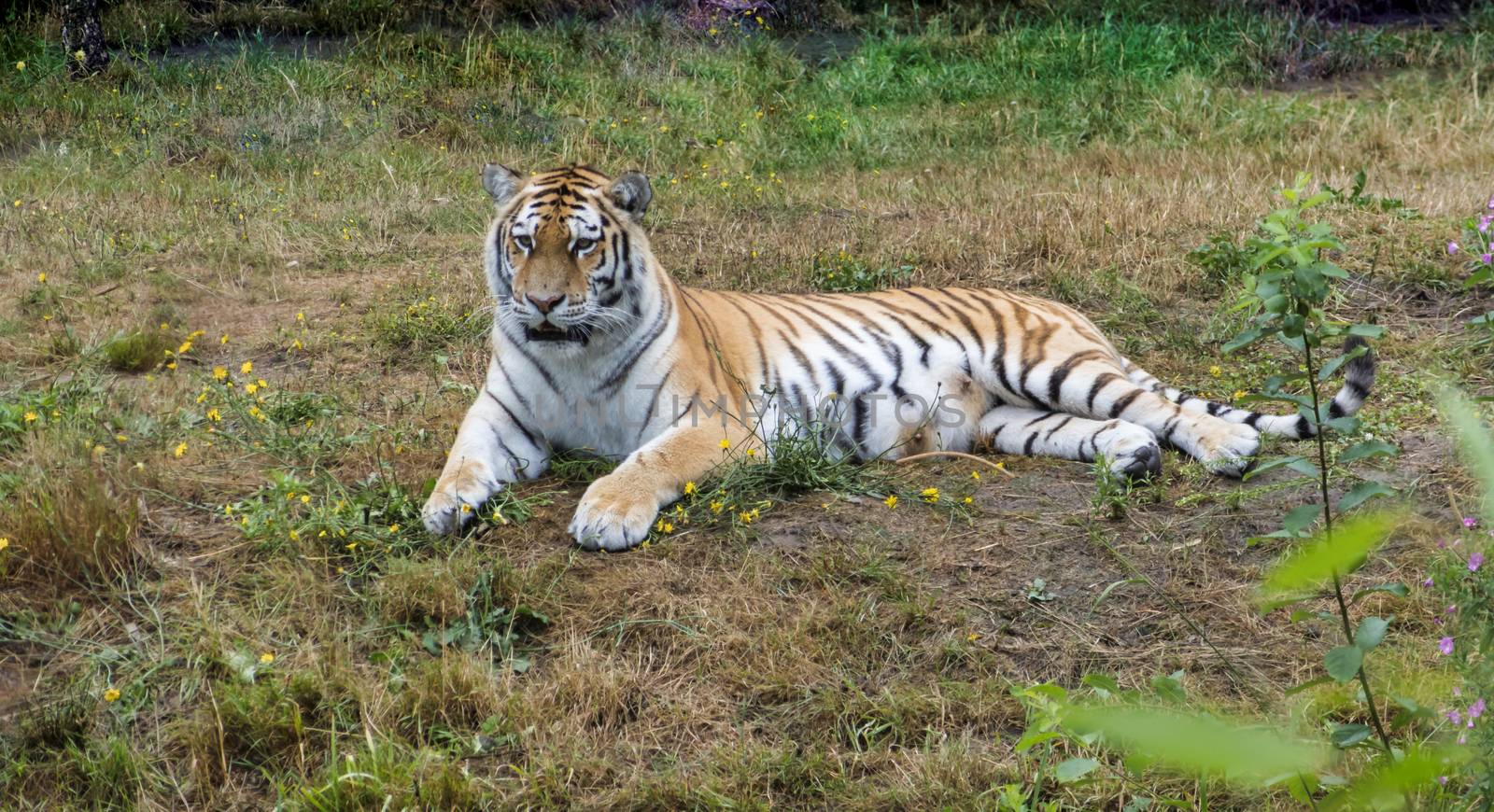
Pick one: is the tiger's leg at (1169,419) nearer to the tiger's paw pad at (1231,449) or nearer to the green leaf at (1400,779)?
the tiger's paw pad at (1231,449)

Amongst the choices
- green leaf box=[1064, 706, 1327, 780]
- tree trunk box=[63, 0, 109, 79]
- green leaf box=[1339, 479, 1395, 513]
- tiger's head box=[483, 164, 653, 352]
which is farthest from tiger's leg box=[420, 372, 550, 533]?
tree trunk box=[63, 0, 109, 79]

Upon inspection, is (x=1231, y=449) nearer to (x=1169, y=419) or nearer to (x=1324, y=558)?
(x=1169, y=419)

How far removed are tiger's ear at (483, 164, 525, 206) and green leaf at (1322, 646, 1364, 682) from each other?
3.05 m

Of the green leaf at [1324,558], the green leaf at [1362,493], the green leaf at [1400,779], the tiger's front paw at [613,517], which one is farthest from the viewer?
the tiger's front paw at [613,517]

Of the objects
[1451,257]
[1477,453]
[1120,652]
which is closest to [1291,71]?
[1451,257]

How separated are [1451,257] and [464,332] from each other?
4304mm

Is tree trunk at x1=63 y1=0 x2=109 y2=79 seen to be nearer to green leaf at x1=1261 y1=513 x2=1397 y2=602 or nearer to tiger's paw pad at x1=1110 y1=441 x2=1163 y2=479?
tiger's paw pad at x1=1110 y1=441 x2=1163 y2=479

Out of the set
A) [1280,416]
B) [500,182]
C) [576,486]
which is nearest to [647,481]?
[576,486]

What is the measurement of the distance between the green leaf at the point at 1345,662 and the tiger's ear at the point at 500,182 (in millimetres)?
3054

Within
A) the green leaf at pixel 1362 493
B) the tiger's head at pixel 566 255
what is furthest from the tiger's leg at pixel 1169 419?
the green leaf at pixel 1362 493

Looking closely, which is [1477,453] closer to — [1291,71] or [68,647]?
[68,647]

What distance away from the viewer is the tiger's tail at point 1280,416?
2.83 meters

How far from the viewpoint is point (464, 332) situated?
5.18 meters

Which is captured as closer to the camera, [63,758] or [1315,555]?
[1315,555]
